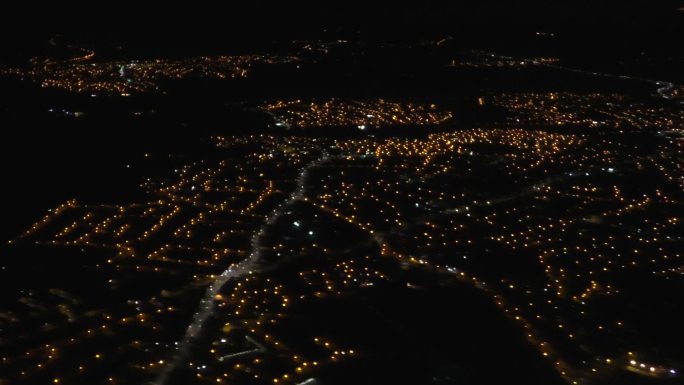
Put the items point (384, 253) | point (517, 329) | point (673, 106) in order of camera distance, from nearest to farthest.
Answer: point (517, 329) < point (384, 253) < point (673, 106)

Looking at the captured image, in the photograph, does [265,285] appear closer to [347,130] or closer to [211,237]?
[211,237]

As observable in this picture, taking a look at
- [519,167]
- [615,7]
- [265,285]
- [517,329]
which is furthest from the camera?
[615,7]

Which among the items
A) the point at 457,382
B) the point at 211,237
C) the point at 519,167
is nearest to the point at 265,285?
the point at 211,237

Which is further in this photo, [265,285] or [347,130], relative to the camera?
[347,130]

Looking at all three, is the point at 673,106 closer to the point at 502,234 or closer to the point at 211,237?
the point at 502,234

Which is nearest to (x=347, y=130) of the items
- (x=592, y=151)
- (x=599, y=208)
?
(x=592, y=151)

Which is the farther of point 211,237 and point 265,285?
point 211,237

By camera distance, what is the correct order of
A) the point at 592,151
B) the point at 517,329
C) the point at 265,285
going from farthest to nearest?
the point at 592,151, the point at 265,285, the point at 517,329

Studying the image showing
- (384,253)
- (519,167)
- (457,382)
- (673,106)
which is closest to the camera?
(457,382)
